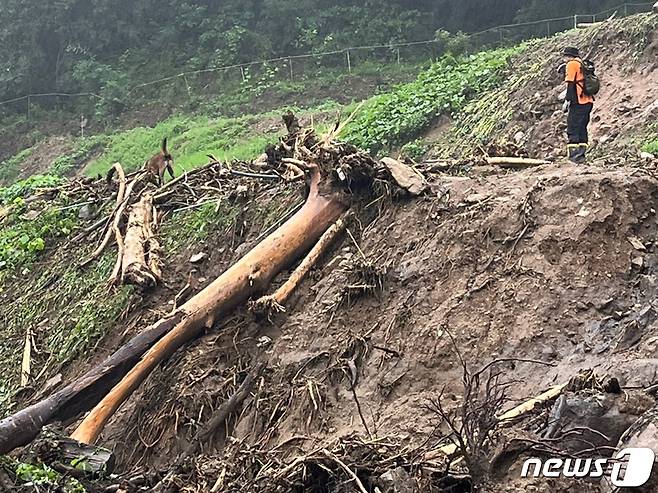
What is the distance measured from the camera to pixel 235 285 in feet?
22.4

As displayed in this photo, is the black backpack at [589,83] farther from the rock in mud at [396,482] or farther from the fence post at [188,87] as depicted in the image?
the fence post at [188,87]

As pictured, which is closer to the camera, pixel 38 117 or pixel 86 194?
pixel 86 194

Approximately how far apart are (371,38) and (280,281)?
80.2 ft

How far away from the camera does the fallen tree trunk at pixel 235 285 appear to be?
20.9 feet

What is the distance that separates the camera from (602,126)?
38.8 feet

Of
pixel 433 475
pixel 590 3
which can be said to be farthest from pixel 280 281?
pixel 590 3

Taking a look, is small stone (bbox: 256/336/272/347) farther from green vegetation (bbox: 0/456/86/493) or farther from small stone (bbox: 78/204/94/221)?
small stone (bbox: 78/204/94/221)

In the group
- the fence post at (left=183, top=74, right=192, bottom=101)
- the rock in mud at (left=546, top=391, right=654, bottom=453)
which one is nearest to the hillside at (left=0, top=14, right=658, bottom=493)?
the rock in mud at (left=546, top=391, right=654, bottom=453)

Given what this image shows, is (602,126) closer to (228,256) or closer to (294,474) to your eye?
(228,256)

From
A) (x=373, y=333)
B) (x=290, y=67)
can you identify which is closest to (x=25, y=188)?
(x=373, y=333)

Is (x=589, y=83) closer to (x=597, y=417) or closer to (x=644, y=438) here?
(x=597, y=417)

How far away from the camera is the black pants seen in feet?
28.9

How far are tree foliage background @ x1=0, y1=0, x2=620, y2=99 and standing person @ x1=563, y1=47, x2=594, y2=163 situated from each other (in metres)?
21.7

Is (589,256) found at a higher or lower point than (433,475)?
higher
